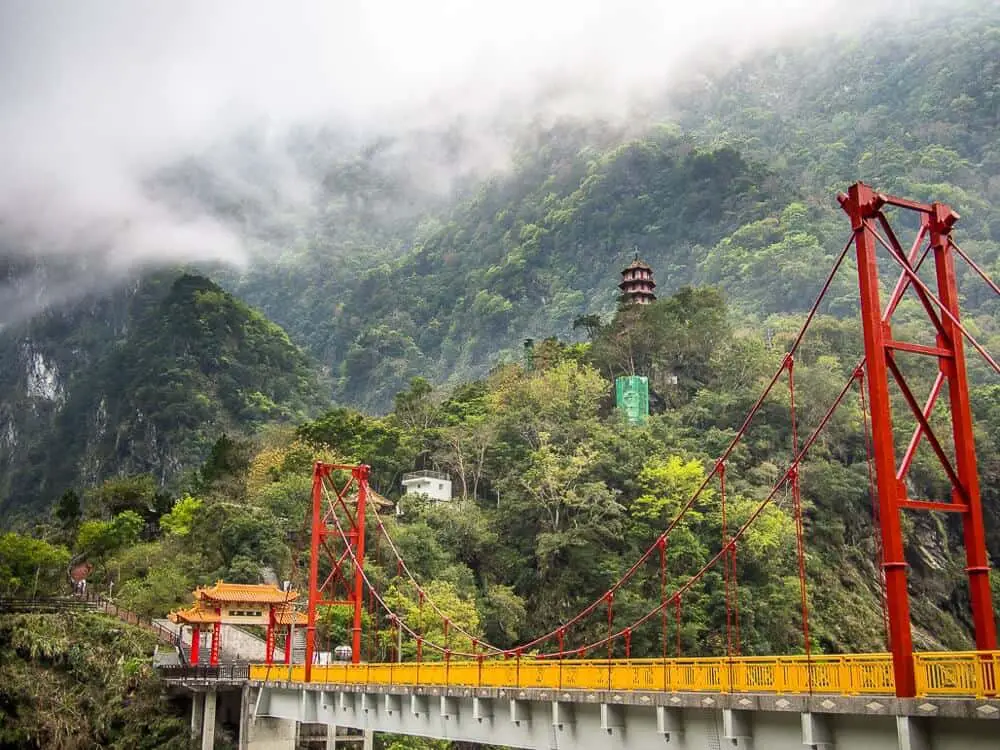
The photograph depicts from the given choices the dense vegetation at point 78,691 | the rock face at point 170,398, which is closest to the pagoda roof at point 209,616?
the dense vegetation at point 78,691

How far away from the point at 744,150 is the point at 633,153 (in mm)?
17106

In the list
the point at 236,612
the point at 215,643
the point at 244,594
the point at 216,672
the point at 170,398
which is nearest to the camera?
the point at 216,672

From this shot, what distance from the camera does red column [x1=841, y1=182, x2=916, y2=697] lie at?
1333 centimetres

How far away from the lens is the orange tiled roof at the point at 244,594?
40.1 metres

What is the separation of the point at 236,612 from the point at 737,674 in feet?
94.4

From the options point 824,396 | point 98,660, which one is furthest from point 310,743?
point 824,396

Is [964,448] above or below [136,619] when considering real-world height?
above

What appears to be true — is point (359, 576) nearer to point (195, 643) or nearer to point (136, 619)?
point (195, 643)

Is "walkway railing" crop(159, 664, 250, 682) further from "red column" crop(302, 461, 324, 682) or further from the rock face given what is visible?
the rock face

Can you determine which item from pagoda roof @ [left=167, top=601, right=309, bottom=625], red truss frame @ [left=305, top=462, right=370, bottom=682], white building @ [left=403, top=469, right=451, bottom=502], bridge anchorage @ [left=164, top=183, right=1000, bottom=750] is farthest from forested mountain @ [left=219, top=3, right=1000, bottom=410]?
bridge anchorage @ [left=164, top=183, right=1000, bottom=750]

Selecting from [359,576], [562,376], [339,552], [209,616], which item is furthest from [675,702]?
[562,376]

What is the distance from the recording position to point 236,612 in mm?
40938

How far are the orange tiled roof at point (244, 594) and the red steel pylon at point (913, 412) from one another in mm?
30278

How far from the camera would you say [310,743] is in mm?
40000
